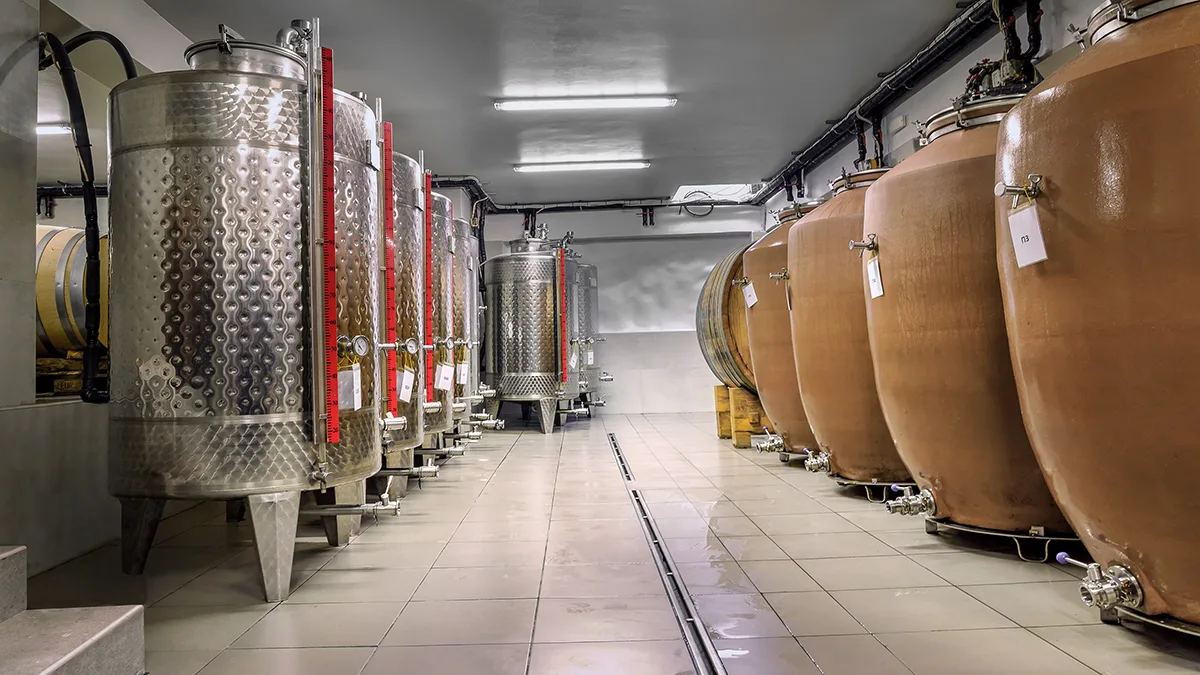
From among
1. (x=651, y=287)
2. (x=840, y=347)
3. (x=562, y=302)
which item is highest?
(x=651, y=287)

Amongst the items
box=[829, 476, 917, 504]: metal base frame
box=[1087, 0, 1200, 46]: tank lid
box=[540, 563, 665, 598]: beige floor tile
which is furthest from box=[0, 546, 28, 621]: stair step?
box=[829, 476, 917, 504]: metal base frame

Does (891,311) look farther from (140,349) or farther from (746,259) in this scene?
(140,349)

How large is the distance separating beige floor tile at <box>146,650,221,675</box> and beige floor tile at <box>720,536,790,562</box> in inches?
68.2

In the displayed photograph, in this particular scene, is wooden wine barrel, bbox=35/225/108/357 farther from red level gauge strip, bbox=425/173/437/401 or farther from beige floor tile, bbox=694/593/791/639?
beige floor tile, bbox=694/593/791/639

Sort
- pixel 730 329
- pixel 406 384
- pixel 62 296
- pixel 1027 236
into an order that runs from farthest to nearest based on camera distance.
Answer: pixel 730 329, pixel 62 296, pixel 406 384, pixel 1027 236

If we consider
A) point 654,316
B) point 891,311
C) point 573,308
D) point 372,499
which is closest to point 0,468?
point 372,499

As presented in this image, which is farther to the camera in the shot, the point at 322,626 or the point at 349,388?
the point at 349,388

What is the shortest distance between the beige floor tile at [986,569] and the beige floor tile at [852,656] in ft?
2.18

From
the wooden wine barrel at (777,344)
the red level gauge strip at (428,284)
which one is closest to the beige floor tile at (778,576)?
the wooden wine barrel at (777,344)

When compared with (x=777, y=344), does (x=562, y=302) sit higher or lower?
higher

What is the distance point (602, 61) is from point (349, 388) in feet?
10.5

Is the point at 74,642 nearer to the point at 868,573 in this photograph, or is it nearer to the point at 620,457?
the point at 868,573

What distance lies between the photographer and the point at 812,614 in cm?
206

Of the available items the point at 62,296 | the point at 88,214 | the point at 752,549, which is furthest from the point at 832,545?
the point at 62,296
